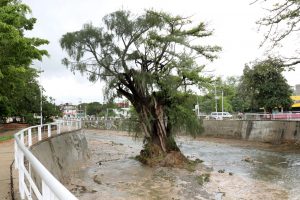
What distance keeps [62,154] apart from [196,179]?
6.97m

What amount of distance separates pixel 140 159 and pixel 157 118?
3.01 metres

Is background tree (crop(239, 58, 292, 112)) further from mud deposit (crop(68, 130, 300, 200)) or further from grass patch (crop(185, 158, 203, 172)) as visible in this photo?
grass patch (crop(185, 158, 203, 172))

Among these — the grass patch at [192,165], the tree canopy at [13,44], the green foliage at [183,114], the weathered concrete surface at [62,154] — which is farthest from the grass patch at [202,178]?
the tree canopy at [13,44]

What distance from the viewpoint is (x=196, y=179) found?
1962 centimetres

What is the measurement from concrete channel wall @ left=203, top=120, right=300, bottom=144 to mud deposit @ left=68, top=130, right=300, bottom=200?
5.87 m

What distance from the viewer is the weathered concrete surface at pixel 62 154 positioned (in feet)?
49.0

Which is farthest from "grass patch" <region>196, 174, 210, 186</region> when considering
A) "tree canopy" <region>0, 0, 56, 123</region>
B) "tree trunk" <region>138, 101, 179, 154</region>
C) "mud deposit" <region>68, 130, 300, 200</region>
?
"tree canopy" <region>0, 0, 56, 123</region>

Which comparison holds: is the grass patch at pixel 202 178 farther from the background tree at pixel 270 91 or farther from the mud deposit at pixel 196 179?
the background tree at pixel 270 91

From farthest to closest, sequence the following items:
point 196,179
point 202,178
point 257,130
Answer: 1. point 257,130
2. point 202,178
3. point 196,179

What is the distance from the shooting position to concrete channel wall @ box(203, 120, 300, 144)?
34.4m

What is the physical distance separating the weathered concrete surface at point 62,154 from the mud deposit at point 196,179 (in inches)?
23.5

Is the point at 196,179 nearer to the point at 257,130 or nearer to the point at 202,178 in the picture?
the point at 202,178

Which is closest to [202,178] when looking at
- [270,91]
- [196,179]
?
[196,179]

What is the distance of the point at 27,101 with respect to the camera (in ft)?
131
